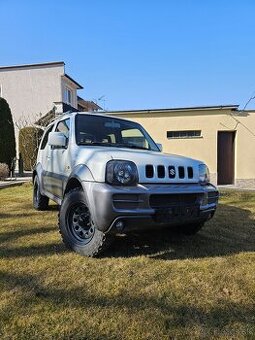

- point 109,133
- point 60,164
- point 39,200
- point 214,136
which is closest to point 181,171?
point 109,133

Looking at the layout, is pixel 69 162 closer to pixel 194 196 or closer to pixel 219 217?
pixel 194 196

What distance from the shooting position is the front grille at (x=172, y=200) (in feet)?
13.7

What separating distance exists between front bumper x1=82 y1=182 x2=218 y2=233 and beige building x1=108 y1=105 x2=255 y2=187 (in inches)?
522

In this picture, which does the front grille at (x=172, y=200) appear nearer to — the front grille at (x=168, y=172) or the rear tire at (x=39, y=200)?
the front grille at (x=168, y=172)

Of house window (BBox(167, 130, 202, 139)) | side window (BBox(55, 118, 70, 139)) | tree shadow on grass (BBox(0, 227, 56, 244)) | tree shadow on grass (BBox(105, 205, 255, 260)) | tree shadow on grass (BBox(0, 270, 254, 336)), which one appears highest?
house window (BBox(167, 130, 202, 139))

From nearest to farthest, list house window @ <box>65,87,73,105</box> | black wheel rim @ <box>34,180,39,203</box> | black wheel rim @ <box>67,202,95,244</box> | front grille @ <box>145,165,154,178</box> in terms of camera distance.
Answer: front grille @ <box>145,165,154,178</box>, black wheel rim @ <box>67,202,95,244</box>, black wheel rim @ <box>34,180,39,203</box>, house window @ <box>65,87,73,105</box>

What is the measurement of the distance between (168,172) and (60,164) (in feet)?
6.29

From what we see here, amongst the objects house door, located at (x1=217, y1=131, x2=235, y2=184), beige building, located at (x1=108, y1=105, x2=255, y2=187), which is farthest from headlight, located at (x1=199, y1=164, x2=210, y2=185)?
house door, located at (x1=217, y1=131, x2=235, y2=184)

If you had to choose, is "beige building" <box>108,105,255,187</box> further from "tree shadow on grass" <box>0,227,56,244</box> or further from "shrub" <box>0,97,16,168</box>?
"tree shadow on grass" <box>0,227,56,244</box>

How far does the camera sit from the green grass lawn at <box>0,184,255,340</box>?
284 cm

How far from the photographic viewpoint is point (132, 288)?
140 inches

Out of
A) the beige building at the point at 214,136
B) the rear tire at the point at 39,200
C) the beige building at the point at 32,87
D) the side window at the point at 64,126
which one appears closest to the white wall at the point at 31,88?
the beige building at the point at 32,87

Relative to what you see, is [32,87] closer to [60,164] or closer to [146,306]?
[60,164]

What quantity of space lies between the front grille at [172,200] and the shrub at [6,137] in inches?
661
